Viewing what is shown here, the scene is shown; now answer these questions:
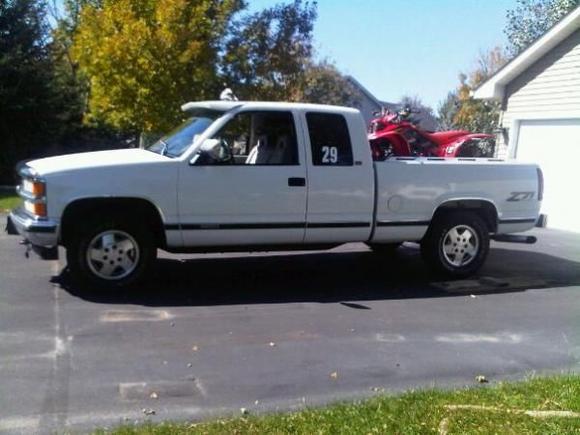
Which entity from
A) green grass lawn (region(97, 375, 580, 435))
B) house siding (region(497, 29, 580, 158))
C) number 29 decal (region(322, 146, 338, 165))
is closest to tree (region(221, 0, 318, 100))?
house siding (region(497, 29, 580, 158))

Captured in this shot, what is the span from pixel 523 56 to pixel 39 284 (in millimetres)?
11714

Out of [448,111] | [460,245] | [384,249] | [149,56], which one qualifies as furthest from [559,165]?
[448,111]

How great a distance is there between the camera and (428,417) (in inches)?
167

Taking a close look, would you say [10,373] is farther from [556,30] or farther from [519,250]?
[556,30]

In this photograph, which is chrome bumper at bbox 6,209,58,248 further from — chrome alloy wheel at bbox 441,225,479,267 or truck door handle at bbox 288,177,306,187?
chrome alloy wheel at bbox 441,225,479,267

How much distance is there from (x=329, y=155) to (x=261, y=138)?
806 millimetres

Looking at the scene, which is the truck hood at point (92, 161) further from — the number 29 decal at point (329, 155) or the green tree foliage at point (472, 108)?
the green tree foliage at point (472, 108)

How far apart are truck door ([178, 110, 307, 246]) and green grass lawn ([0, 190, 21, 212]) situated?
6.17 metres

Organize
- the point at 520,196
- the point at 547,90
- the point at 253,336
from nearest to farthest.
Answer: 1. the point at 253,336
2. the point at 520,196
3. the point at 547,90

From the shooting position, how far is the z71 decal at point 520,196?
854cm

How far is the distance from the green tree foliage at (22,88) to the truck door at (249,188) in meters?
11.7

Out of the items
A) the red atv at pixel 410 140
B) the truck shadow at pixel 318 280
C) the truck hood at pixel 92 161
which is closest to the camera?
the truck hood at pixel 92 161

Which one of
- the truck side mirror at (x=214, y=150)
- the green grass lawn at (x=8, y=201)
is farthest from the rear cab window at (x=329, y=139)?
the green grass lawn at (x=8, y=201)

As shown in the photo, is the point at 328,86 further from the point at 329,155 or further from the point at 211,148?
the point at 211,148
